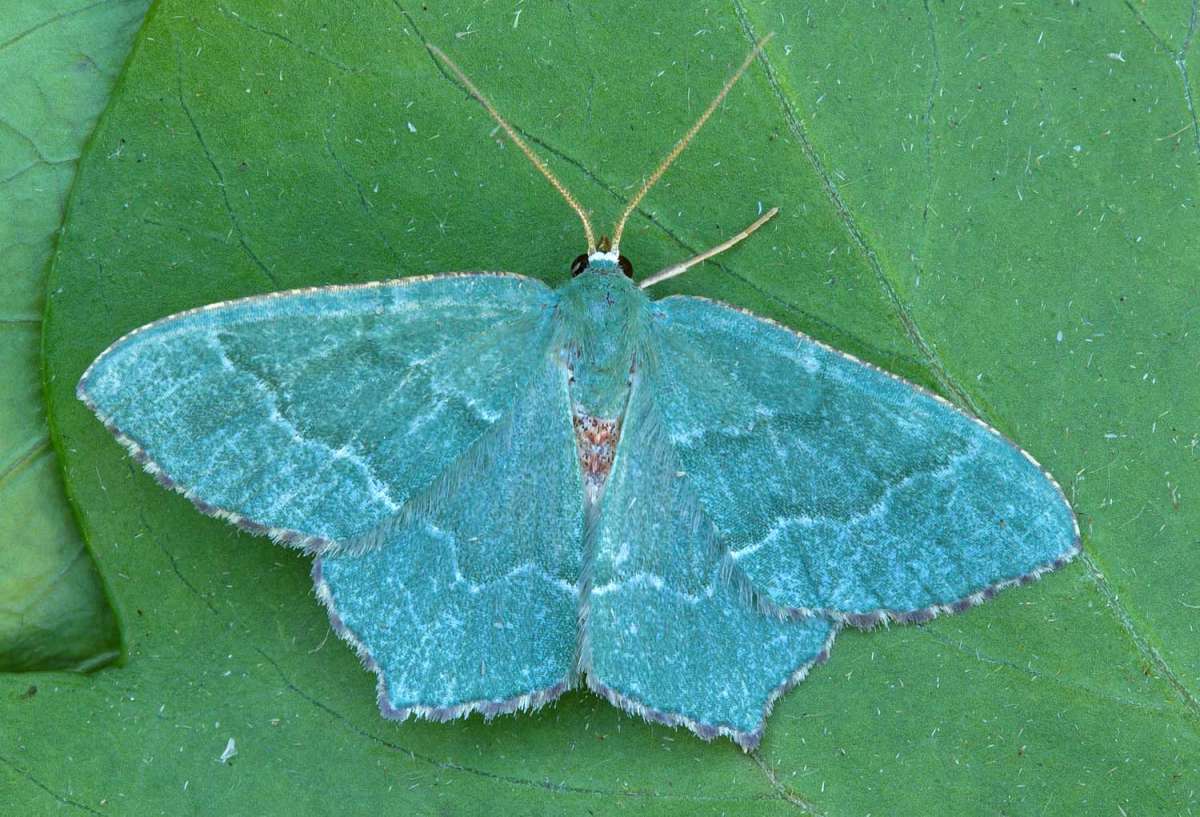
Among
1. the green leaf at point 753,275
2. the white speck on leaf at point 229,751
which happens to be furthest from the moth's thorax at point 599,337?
the white speck on leaf at point 229,751

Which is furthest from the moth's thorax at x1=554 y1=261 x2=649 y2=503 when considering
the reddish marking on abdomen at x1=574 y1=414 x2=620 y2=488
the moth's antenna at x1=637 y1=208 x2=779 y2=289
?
the moth's antenna at x1=637 y1=208 x2=779 y2=289

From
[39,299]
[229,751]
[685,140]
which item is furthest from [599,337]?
[39,299]

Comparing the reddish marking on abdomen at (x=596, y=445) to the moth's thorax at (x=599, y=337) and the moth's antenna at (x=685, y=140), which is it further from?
the moth's antenna at (x=685, y=140)

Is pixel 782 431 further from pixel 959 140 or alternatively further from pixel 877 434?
pixel 959 140

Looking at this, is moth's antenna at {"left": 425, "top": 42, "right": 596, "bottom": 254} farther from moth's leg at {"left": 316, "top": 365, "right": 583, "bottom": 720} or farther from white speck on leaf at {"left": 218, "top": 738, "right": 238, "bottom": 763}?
white speck on leaf at {"left": 218, "top": 738, "right": 238, "bottom": 763}

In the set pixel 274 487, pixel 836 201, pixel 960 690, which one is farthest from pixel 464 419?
pixel 960 690

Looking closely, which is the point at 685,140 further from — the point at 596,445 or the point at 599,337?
the point at 596,445

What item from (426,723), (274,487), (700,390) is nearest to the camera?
(274,487)

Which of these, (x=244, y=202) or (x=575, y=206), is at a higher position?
(x=575, y=206)
